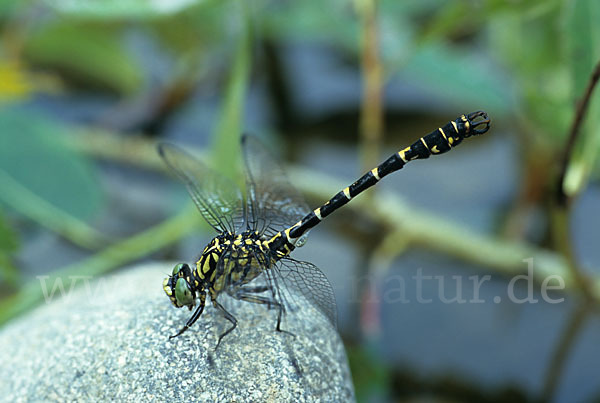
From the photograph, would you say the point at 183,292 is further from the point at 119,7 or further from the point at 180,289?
the point at 119,7

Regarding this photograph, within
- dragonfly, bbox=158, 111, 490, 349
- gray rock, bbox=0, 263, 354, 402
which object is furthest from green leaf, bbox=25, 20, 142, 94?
gray rock, bbox=0, 263, 354, 402

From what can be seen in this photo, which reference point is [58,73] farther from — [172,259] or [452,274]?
[452,274]

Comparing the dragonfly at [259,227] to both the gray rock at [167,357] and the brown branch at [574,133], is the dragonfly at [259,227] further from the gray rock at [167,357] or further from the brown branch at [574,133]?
the brown branch at [574,133]

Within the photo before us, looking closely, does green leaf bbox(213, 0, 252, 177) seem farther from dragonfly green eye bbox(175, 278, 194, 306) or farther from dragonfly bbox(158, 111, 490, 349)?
dragonfly green eye bbox(175, 278, 194, 306)

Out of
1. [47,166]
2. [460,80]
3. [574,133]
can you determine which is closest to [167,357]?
[574,133]

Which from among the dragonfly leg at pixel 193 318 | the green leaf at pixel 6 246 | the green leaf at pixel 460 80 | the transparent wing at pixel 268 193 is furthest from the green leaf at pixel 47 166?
the green leaf at pixel 460 80

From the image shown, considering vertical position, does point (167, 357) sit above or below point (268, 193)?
below

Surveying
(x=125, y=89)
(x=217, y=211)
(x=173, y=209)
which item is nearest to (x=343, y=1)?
(x=125, y=89)
